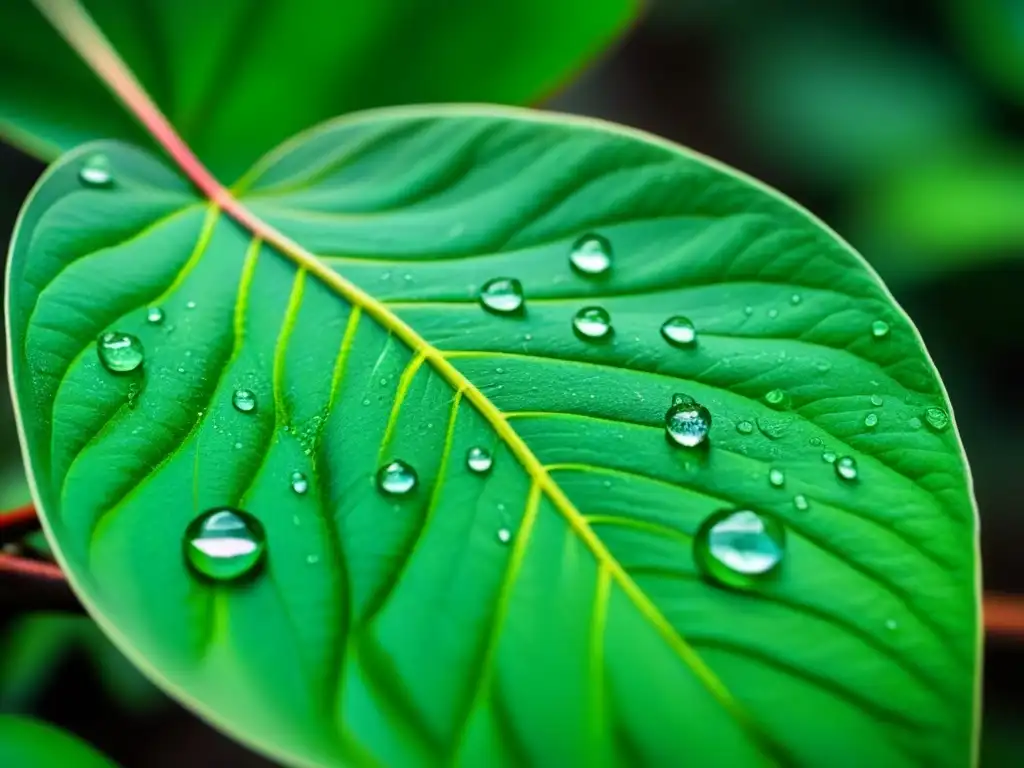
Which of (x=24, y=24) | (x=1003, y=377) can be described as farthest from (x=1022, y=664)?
(x=24, y=24)

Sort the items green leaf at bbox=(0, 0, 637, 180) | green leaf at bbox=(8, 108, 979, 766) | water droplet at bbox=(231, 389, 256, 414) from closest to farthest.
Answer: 1. green leaf at bbox=(8, 108, 979, 766)
2. water droplet at bbox=(231, 389, 256, 414)
3. green leaf at bbox=(0, 0, 637, 180)

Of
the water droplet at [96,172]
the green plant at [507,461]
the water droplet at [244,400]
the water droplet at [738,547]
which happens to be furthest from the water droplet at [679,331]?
the water droplet at [96,172]

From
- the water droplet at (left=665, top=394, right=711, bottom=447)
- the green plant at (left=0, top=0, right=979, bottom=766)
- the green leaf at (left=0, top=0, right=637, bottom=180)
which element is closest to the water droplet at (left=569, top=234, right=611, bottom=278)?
the green plant at (left=0, top=0, right=979, bottom=766)

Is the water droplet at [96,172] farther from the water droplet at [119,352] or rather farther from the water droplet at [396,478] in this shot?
the water droplet at [396,478]

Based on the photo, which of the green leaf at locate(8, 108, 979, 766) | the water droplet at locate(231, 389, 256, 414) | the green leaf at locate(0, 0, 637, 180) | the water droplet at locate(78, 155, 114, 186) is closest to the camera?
the green leaf at locate(8, 108, 979, 766)

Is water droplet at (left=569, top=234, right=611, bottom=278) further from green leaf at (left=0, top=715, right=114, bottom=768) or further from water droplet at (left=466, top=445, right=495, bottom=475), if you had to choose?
green leaf at (left=0, top=715, right=114, bottom=768)

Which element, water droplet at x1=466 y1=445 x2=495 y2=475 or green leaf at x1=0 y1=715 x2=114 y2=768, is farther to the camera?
green leaf at x1=0 y1=715 x2=114 y2=768

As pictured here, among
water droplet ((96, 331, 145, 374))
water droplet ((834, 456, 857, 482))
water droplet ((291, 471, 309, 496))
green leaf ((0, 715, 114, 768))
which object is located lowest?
green leaf ((0, 715, 114, 768))
